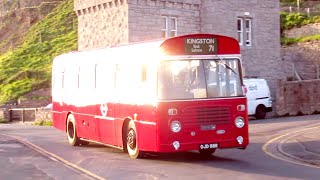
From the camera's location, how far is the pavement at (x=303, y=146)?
51.6 ft

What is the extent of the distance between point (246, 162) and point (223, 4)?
22.1 m

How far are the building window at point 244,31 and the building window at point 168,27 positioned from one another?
4.72 meters

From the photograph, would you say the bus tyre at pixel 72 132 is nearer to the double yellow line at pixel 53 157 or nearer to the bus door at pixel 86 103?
the bus door at pixel 86 103

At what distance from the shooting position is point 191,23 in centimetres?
3519

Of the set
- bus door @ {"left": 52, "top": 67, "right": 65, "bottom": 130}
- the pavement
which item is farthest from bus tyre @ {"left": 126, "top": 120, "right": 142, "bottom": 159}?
bus door @ {"left": 52, "top": 67, "right": 65, "bottom": 130}

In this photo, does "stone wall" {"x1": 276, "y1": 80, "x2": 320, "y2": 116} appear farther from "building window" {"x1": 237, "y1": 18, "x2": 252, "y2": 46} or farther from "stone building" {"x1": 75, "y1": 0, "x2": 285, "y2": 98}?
"building window" {"x1": 237, "y1": 18, "x2": 252, "y2": 46}

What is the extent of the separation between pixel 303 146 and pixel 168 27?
1689cm

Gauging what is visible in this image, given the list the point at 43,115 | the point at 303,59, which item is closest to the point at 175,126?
the point at 43,115

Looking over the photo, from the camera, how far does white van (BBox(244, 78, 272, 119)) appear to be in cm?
3272

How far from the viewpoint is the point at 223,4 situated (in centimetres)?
3634

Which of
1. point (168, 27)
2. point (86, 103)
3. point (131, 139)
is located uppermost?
point (168, 27)

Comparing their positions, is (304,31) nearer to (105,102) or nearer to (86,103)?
(86,103)

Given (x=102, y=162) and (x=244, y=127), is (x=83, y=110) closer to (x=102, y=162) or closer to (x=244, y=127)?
(x=102, y=162)

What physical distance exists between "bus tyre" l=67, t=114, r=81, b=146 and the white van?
13312 mm
